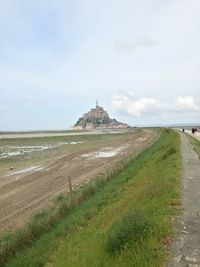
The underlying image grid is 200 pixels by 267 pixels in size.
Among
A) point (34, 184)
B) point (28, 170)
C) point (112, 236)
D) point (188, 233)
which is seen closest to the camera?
point (112, 236)

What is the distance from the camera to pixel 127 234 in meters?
8.89

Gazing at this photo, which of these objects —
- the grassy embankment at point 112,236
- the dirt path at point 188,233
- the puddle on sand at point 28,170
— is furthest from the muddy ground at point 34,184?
the dirt path at point 188,233

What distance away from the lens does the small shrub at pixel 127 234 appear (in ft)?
28.6

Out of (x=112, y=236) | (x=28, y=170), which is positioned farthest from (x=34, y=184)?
(x=112, y=236)

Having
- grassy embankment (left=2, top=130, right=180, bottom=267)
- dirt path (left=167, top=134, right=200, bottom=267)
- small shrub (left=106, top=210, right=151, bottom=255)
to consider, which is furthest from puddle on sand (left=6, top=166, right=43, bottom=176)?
small shrub (left=106, top=210, right=151, bottom=255)

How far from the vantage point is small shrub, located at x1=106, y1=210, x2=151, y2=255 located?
8.73m

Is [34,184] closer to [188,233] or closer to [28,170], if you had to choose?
[28,170]

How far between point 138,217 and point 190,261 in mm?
2121

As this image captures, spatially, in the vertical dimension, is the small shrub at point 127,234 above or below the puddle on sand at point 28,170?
above

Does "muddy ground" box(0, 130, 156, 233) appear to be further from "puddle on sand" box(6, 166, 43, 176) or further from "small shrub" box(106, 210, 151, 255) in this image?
"small shrub" box(106, 210, 151, 255)

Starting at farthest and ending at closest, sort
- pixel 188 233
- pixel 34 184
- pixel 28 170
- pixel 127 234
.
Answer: pixel 28 170, pixel 34 184, pixel 188 233, pixel 127 234

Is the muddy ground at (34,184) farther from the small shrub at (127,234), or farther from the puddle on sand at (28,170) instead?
the small shrub at (127,234)

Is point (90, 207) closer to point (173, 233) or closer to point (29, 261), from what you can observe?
point (29, 261)

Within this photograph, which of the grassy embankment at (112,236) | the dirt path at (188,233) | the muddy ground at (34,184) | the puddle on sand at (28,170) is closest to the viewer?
the dirt path at (188,233)
